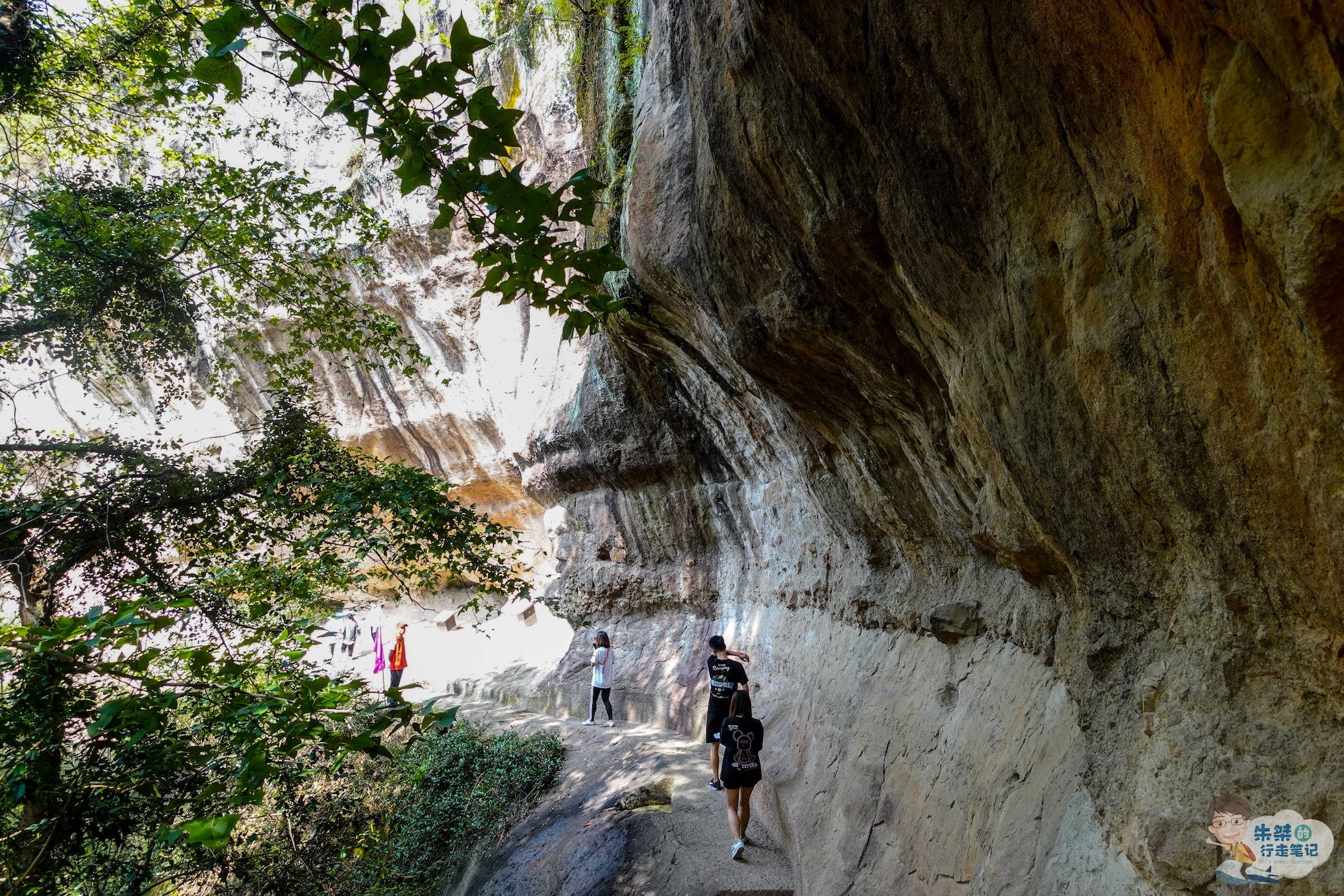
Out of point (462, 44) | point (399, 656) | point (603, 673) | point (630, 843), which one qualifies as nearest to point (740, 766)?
point (630, 843)

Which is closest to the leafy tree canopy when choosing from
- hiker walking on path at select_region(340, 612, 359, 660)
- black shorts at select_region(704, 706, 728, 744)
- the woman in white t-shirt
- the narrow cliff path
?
the narrow cliff path

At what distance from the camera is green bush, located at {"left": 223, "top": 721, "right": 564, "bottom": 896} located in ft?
24.6

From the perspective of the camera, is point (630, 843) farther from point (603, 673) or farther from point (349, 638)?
point (349, 638)

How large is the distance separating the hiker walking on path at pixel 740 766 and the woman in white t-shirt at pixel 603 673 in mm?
5147

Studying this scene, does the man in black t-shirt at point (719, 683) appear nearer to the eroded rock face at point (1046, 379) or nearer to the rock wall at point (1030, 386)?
the rock wall at point (1030, 386)

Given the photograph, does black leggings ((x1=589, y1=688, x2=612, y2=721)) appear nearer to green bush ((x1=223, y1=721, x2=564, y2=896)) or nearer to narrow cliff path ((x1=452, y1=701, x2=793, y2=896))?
green bush ((x1=223, y1=721, x2=564, y2=896))

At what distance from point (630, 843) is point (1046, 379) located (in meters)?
5.37

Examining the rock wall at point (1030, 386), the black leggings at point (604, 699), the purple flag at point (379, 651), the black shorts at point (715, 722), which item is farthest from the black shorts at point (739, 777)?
the purple flag at point (379, 651)

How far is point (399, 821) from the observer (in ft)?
29.5

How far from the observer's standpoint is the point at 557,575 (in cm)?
1566

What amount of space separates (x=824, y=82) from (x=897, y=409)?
2181mm

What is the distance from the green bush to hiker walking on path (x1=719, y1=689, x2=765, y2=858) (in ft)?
9.20

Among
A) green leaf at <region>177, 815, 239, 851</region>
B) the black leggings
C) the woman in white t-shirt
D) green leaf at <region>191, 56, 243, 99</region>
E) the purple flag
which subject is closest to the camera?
green leaf at <region>177, 815, 239, 851</region>

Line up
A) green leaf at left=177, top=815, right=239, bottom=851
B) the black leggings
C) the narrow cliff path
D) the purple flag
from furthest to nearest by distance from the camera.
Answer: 1. the purple flag
2. the black leggings
3. the narrow cliff path
4. green leaf at left=177, top=815, right=239, bottom=851
